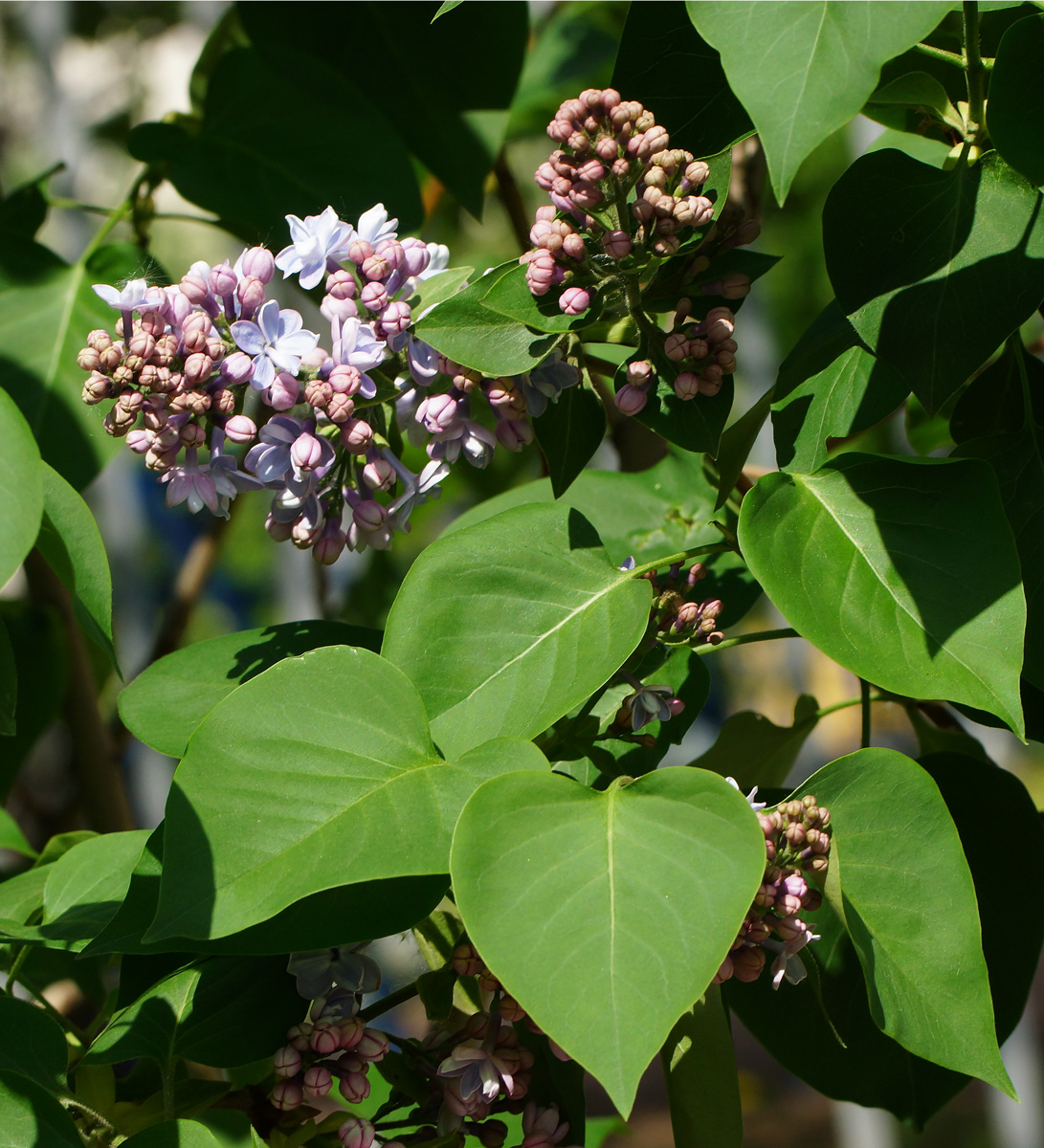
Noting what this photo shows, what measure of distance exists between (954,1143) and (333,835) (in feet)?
8.70

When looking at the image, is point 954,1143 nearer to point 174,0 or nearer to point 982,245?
point 982,245

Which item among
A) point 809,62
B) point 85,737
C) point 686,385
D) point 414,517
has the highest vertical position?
point 809,62

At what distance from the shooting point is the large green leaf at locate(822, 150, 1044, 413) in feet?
1.08

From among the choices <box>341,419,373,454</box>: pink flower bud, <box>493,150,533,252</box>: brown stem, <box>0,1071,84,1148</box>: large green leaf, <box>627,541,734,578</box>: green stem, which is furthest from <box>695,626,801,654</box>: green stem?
<box>493,150,533,252</box>: brown stem

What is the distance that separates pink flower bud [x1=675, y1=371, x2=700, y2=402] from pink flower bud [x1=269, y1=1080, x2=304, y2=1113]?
0.83 ft

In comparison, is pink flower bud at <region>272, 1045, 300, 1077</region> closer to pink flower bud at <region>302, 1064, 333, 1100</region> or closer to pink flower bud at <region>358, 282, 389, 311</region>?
pink flower bud at <region>302, 1064, 333, 1100</region>

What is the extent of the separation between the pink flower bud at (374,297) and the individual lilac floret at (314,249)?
0.02 meters

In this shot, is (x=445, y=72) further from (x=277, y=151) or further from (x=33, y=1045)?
(x=33, y=1045)

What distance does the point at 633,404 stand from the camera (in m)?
0.36

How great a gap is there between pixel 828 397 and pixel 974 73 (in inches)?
4.4

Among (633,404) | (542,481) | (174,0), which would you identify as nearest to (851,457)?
(633,404)

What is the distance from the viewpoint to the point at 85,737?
2.40 ft

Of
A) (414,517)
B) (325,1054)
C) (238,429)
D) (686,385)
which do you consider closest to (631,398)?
(686,385)

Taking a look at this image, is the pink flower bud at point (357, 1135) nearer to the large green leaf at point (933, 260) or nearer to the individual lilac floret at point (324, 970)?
the individual lilac floret at point (324, 970)
